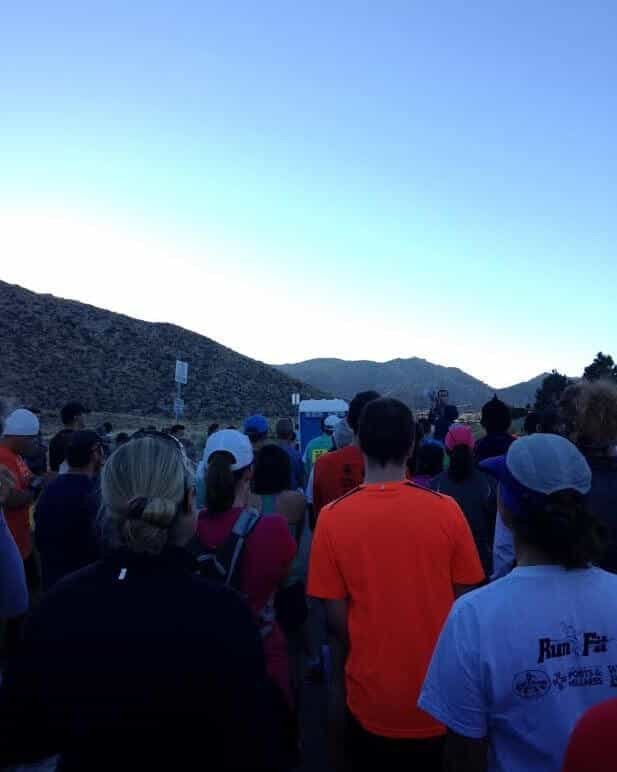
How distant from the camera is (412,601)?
266cm

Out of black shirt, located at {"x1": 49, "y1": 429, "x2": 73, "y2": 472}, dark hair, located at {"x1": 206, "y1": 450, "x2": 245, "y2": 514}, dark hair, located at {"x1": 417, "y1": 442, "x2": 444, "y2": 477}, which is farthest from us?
black shirt, located at {"x1": 49, "y1": 429, "x2": 73, "y2": 472}

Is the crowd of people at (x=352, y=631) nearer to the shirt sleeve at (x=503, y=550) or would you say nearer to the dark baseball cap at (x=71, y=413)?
the shirt sleeve at (x=503, y=550)

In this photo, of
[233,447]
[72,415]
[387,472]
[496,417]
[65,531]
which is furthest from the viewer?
[72,415]

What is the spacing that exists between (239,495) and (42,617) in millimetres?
1649

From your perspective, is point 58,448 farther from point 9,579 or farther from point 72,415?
point 9,579

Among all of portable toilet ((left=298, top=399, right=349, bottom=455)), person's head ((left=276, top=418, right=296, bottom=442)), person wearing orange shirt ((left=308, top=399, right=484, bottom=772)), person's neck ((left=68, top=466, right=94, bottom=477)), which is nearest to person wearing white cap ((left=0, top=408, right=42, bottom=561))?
person's neck ((left=68, top=466, right=94, bottom=477))

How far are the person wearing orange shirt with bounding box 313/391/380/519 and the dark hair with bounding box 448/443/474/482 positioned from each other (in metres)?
0.67

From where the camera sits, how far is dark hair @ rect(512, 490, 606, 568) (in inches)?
78.3

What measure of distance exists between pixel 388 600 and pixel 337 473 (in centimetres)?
Answer: 249

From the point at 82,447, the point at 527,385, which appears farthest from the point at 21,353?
the point at 527,385

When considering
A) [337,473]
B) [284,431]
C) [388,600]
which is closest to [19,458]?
[337,473]

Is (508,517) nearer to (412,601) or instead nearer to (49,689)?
(412,601)

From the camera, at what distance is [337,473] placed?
5.15 meters

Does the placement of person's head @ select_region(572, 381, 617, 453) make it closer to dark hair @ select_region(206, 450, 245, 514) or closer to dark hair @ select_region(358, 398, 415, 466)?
dark hair @ select_region(358, 398, 415, 466)
